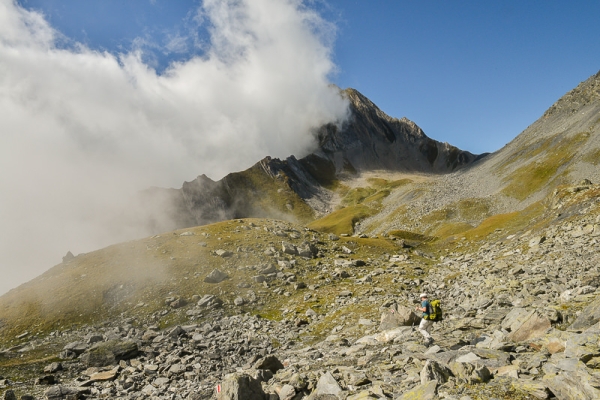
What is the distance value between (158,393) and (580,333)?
24.1m

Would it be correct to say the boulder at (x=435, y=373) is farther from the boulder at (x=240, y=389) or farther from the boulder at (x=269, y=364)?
the boulder at (x=269, y=364)

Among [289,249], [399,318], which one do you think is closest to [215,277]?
[289,249]

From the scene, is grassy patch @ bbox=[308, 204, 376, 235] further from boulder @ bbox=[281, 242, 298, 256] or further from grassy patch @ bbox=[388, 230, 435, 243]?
boulder @ bbox=[281, 242, 298, 256]

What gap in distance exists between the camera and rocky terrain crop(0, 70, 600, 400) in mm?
13930

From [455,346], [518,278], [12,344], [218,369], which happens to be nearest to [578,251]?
A: [518,278]

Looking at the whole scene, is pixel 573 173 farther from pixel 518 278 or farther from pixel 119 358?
pixel 119 358

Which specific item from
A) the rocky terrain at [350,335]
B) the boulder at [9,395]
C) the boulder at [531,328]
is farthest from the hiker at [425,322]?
the boulder at [9,395]

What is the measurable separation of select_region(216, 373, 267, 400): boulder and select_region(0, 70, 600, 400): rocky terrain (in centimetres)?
6

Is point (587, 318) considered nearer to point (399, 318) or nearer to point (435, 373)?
point (435, 373)

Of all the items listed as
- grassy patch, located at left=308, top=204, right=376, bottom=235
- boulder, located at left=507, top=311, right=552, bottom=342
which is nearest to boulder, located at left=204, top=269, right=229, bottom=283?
boulder, located at left=507, top=311, right=552, bottom=342

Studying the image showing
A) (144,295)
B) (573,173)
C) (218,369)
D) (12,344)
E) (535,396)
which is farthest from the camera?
(573,173)

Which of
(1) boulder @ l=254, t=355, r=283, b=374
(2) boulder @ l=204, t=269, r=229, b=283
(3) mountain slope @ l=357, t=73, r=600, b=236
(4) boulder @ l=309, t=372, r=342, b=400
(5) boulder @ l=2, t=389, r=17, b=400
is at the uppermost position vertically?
(3) mountain slope @ l=357, t=73, r=600, b=236

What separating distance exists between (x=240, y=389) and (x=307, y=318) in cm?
2100

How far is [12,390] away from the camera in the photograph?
2384cm
